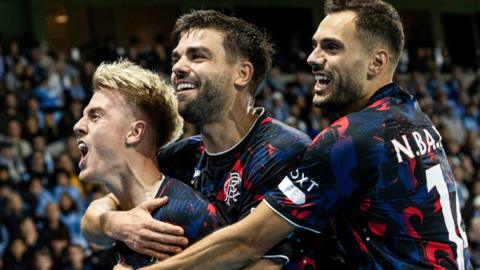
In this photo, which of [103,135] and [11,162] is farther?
[11,162]

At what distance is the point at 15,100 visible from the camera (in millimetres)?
13086

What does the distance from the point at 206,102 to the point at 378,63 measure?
34.9 inches

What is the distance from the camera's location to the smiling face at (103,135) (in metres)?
4.03

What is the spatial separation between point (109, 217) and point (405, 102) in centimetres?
156

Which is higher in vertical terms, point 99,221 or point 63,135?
point 99,221

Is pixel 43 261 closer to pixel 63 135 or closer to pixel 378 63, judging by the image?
pixel 63 135

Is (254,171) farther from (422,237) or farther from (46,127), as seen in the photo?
(46,127)

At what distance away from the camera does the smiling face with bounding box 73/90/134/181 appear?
4.03 meters

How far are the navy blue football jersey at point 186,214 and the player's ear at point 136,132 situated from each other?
0.93 feet

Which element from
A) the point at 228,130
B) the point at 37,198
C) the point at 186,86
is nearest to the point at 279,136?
the point at 228,130

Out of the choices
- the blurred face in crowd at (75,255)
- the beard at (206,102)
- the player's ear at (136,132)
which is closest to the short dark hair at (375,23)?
the beard at (206,102)

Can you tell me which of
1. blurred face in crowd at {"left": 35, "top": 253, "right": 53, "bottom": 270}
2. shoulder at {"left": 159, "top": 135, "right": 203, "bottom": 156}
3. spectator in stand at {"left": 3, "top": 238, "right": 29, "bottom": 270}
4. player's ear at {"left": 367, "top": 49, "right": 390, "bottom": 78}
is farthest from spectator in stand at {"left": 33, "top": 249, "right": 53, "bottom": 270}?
player's ear at {"left": 367, "top": 49, "right": 390, "bottom": 78}

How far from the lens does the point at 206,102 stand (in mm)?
4066

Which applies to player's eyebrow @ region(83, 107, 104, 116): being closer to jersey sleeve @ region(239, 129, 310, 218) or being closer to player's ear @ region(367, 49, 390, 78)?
jersey sleeve @ region(239, 129, 310, 218)
